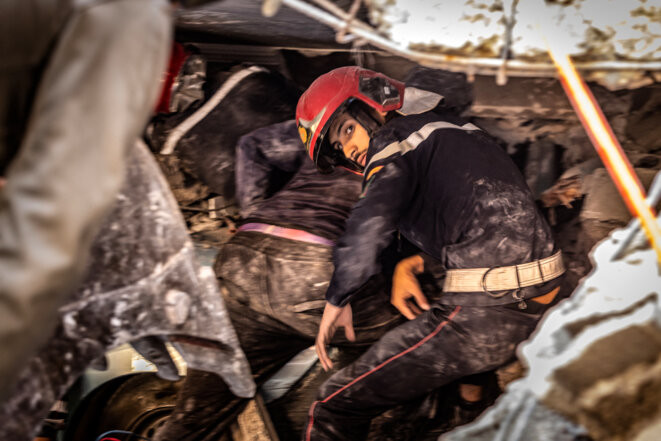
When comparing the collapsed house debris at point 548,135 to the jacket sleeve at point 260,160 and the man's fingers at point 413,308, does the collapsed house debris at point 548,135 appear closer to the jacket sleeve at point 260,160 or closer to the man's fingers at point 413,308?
the jacket sleeve at point 260,160

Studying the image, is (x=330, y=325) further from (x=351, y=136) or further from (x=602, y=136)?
(x=602, y=136)

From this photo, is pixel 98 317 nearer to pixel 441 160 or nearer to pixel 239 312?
pixel 239 312

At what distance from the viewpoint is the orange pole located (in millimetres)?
1213

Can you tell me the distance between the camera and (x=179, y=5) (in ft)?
2.45

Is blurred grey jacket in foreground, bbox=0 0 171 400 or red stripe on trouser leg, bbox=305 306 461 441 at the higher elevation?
blurred grey jacket in foreground, bbox=0 0 171 400

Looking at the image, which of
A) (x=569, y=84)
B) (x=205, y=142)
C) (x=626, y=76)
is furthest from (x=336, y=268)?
(x=626, y=76)

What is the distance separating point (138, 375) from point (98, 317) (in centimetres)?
78

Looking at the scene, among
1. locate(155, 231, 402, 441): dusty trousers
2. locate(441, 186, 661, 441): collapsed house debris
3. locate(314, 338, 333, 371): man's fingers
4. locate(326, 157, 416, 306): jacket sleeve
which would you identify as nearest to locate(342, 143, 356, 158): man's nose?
locate(326, 157, 416, 306): jacket sleeve

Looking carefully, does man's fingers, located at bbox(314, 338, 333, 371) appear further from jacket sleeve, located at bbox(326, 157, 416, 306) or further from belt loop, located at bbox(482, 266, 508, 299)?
belt loop, located at bbox(482, 266, 508, 299)

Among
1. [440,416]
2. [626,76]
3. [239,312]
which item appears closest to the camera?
[626,76]

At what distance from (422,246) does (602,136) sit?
0.53m

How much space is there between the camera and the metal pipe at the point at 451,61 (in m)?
1.24

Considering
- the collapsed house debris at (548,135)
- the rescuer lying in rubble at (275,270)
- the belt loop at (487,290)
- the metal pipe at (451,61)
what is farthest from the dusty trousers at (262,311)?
the metal pipe at (451,61)

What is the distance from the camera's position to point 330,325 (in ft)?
4.54
